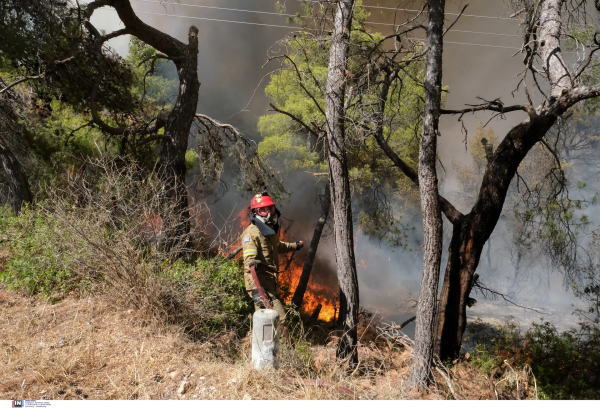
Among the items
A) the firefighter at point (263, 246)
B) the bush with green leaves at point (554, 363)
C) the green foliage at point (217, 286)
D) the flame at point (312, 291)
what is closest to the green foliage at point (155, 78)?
the green foliage at point (217, 286)

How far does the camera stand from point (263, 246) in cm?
519

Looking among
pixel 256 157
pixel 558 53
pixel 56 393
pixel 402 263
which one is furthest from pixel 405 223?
pixel 56 393

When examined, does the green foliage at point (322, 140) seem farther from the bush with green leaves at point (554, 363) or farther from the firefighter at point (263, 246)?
the bush with green leaves at point (554, 363)

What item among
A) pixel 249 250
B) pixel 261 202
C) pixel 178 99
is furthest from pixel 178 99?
pixel 249 250

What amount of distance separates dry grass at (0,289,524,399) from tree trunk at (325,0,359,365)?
36.3 inches

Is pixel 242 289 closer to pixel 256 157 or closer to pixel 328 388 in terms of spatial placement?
pixel 328 388

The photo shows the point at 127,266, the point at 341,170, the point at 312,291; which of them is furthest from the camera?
the point at 312,291

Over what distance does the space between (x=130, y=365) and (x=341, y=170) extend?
373cm

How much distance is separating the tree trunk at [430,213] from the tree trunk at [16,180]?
9460 millimetres

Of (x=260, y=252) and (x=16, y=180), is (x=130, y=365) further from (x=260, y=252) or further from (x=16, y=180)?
(x=16, y=180)

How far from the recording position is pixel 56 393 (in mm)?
3316

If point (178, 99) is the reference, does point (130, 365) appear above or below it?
below

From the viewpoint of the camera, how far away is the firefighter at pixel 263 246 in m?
5.02

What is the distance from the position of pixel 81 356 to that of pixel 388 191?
15.0 metres
